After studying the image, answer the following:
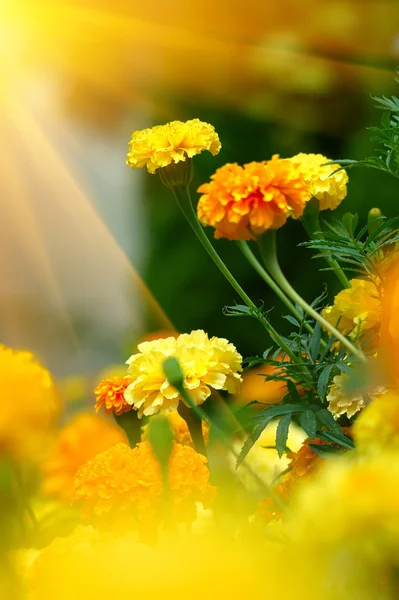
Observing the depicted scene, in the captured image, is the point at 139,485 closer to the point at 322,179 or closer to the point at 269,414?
the point at 269,414

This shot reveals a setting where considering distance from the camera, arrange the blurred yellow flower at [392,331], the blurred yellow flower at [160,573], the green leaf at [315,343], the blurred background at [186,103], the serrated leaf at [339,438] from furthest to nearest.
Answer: the blurred background at [186,103]
the green leaf at [315,343]
the serrated leaf at [339,438]
the blurred yellow flower at [392,331]
the blurred yellow flower at [160,573]

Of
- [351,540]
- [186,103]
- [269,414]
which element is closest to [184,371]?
[269,414]

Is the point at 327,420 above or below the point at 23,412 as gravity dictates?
below

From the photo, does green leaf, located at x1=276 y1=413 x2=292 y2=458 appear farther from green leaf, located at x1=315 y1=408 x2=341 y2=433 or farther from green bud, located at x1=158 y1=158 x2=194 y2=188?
green bud, located at x1=158 y1=158 x2=194 y2=188

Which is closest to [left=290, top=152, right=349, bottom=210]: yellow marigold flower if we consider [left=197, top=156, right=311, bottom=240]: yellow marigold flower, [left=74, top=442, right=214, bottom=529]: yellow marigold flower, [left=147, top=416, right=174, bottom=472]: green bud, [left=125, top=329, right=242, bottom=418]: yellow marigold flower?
[left=197, top=156, right=311, bottom=240]: yellow marigold flower

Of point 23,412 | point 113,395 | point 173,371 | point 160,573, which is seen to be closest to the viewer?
point 160,573

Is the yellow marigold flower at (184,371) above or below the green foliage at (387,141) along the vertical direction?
below

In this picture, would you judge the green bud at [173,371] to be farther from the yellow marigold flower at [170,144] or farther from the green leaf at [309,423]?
the yellow marigold flower at [170,144]

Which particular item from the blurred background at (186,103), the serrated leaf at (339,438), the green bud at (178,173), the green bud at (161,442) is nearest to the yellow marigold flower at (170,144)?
the green bud at (178,173)
